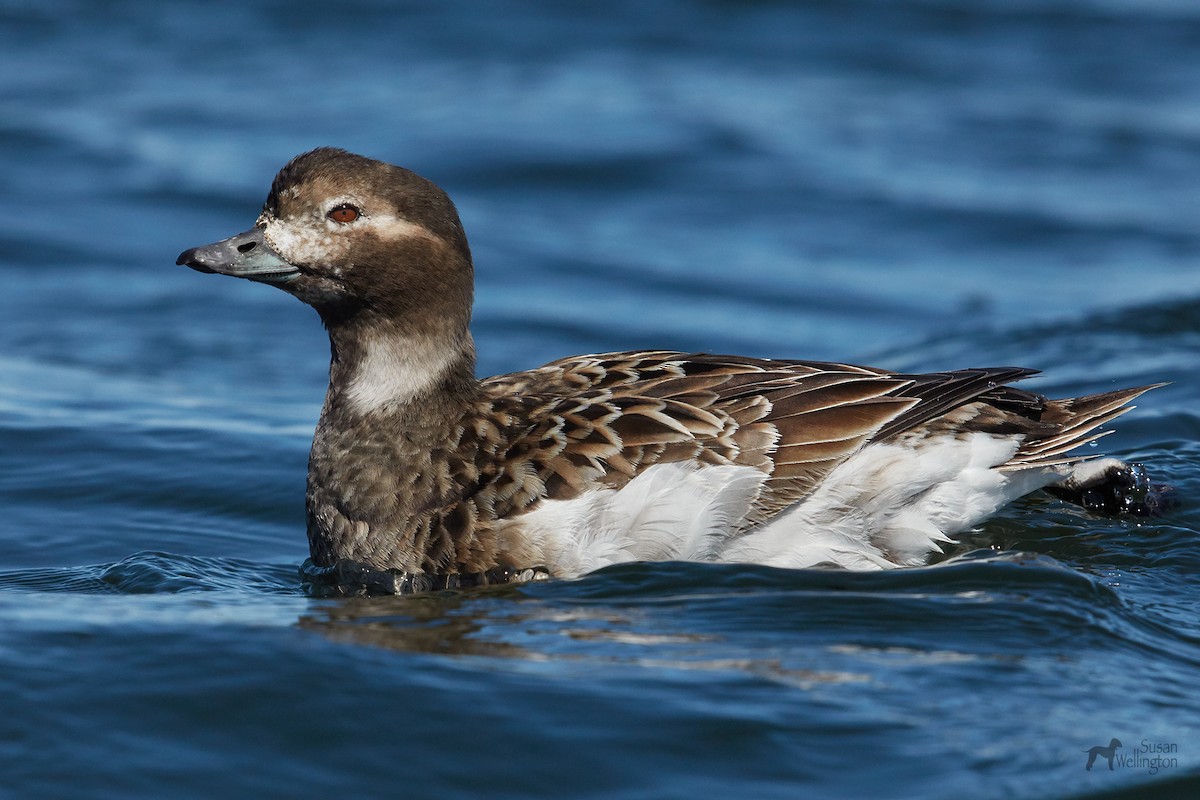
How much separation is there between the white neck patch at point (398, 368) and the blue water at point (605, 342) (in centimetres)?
97

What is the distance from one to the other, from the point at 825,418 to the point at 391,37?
49.1 ft

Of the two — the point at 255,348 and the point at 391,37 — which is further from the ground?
the point at 391,37

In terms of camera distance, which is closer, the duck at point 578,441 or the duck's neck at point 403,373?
the duck at point 578,441

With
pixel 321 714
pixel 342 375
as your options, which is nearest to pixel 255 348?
pixel 342 375

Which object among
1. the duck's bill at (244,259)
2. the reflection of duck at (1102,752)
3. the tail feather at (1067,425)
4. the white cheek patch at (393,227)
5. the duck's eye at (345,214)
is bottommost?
the reflection of duck at (1102,752)

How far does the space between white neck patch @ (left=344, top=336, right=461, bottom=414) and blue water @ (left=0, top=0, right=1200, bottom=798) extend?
0.97 m

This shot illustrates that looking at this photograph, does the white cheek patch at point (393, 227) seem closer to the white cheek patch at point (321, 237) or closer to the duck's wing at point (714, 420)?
the white cheek patch at point (321, 237)

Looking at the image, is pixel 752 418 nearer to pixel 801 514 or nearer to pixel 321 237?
pixel 801 514

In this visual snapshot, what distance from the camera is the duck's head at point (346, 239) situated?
280 inches

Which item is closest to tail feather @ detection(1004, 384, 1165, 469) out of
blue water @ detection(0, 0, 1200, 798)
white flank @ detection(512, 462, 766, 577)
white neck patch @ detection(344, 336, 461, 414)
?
blue water @ detection(0, 0, 1200, 798)

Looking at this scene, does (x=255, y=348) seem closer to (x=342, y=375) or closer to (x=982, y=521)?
(x=342, y=375)

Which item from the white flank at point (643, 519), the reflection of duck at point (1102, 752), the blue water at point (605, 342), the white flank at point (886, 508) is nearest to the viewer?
the reflection of duck at point (1102, 752)

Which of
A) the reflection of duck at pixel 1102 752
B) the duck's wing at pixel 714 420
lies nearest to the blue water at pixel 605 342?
the reflection of duck at pixel 1102 752

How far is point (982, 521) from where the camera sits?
288 inches
